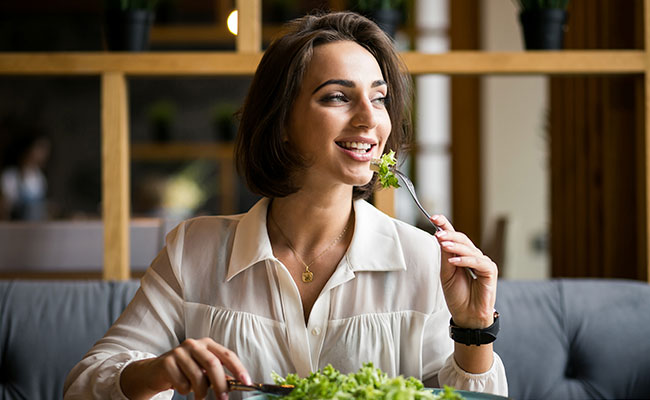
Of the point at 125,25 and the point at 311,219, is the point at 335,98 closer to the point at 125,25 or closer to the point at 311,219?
the point at 311,219

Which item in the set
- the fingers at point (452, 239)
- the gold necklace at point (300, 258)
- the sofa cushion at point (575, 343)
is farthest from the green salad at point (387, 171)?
the sofa cushion at point (575, 343)

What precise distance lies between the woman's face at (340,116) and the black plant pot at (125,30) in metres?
0.86

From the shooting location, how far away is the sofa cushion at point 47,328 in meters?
Result: 1.77

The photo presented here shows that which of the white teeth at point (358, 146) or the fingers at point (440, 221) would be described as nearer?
the fingers at point (440, 221)

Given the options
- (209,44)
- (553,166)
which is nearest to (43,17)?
(209,44)

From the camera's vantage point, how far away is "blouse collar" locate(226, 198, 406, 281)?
1489 mm

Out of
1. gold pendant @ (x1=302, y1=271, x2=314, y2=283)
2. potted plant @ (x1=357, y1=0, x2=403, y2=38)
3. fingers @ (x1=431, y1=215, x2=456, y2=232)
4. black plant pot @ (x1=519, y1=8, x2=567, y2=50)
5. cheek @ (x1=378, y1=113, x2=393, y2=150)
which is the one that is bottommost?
gold pendant @ (x1=302, y1=271, x2=314, y2=283)

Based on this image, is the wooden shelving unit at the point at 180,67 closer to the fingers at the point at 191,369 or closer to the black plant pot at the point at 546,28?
the black plant pot at the point at 546,28

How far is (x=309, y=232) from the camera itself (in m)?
1.54

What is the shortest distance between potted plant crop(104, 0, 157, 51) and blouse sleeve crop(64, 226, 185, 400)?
801 millimetres

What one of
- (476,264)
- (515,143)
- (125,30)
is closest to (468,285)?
(476,264)

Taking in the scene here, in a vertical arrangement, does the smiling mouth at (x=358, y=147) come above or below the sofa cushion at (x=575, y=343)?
above

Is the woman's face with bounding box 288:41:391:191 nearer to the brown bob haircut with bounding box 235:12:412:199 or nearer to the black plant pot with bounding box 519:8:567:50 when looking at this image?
the brown bob haircut with bounding box 235:12:412:199

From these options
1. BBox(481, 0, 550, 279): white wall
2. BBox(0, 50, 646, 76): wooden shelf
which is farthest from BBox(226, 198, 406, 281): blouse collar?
BBox(481, 0, 550, 279): white wall
